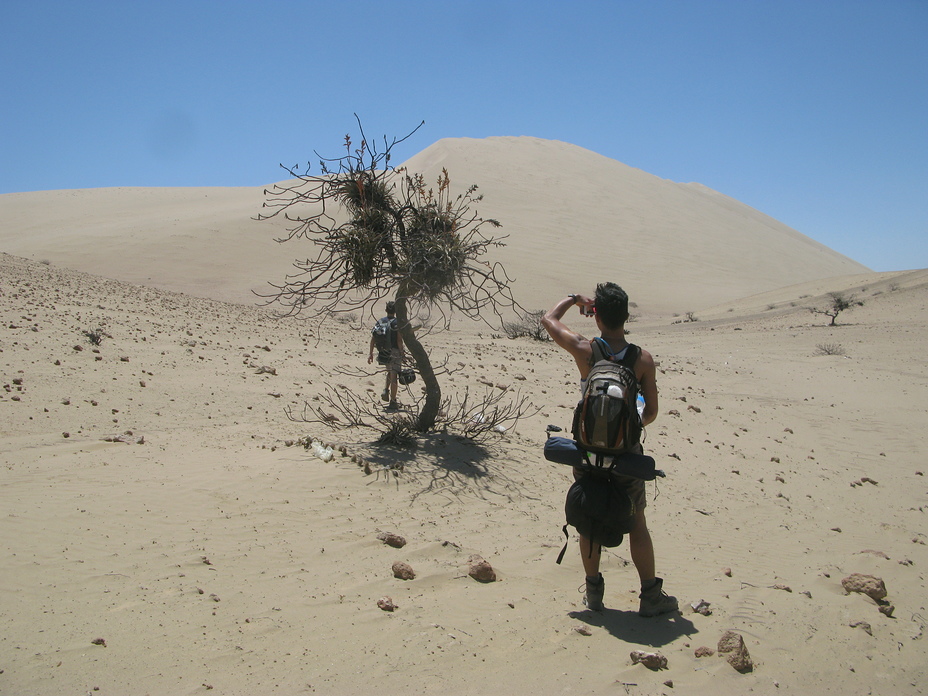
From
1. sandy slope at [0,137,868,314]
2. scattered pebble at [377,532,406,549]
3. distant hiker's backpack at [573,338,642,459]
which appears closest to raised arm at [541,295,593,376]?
distant hiker's backpack at [573,338,642,459]

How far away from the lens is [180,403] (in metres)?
7.49

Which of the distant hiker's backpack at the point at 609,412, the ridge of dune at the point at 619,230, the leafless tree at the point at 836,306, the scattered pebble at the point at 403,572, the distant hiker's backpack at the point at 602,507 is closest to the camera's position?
the distant hiker's backpack at the point at 609,412

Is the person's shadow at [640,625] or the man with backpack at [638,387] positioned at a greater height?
the man with backpack at [638,387]

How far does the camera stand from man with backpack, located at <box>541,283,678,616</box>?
137 inches

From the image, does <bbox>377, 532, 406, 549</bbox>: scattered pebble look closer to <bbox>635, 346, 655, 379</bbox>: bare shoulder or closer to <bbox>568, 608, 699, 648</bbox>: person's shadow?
<bbox>568, 608, 699, 648</bbox>: person's shadow

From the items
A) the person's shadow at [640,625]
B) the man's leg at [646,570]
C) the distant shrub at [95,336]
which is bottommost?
the person's shadow at [640,625]

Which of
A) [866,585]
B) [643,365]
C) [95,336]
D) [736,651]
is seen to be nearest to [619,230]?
[95,336]

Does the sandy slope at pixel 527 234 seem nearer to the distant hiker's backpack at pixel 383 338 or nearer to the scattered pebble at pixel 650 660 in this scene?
the distant hiker's backpack at pixel 383 338

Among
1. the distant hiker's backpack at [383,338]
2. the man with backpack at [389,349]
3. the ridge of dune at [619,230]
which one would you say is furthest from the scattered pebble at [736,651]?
the ridge of dune at [619,230]

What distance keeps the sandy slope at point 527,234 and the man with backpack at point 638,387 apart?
48.7 feet

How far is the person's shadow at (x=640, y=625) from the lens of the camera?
3441 millimetres

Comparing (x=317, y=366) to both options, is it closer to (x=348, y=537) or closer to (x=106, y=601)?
(x=348, y=537)

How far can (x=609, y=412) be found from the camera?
10.5 ft

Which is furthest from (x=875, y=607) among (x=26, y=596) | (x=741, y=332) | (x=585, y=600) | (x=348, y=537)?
(x=741, y=332)
